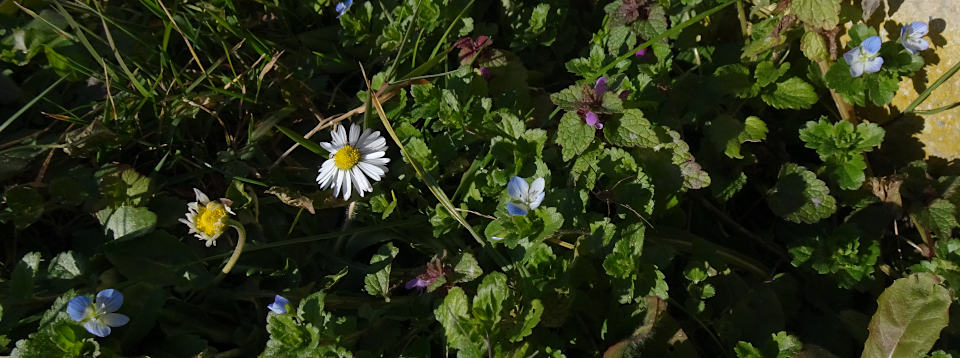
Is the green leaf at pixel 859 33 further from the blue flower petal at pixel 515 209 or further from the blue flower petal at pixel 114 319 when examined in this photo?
the blue flower petal at pixel 114 319

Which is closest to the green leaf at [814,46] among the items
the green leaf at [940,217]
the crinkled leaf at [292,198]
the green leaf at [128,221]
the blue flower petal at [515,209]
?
the green leaf at [940,217]

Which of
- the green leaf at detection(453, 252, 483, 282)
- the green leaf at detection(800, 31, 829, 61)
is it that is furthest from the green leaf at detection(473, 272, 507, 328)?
the green leaf at detection(800, 31, 829, 61)

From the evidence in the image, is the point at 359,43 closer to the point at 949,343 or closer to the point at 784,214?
the point at 784,214

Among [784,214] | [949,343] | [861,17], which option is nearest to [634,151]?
[784,214]

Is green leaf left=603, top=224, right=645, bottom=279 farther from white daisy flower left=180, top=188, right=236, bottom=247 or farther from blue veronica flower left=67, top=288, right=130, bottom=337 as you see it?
blue veronica flower left=67, top=288, right=130, bottom=337

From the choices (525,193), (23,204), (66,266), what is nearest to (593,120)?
(525,193)

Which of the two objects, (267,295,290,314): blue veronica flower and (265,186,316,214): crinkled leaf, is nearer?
(267,295,290,314): blue veronica flower
